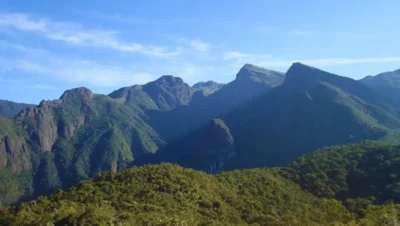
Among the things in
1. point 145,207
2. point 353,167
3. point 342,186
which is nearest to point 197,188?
point 145,207

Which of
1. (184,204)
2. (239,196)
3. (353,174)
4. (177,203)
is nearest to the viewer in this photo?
(177,203)

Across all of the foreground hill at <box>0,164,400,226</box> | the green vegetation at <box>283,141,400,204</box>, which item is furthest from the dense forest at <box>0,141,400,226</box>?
the green vegetation at <box>283,141,400,204</box>

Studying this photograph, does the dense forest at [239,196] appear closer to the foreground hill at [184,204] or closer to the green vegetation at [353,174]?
the foreground hill at [184,204]

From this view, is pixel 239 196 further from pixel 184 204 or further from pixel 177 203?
pixel 177 203

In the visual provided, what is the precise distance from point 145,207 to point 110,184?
15.8 meters

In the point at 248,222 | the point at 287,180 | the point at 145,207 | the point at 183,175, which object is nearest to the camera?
the point at 145,207

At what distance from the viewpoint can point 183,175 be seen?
96125 millimetres

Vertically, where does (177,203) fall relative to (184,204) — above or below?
above

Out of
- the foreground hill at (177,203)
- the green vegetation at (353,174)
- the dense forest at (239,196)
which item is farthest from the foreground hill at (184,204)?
the green vegetation at (353,174)

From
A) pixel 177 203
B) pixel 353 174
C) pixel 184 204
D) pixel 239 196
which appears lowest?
pixel 353 174

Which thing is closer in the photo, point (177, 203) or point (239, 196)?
point (177, 203)

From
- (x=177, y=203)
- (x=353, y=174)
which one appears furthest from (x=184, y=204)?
(x=353, y=174)

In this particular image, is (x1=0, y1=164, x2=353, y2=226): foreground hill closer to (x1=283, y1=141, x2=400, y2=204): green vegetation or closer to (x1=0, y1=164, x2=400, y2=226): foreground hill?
(x1=0, y1=164, x2=400, y2=226): foreground hill

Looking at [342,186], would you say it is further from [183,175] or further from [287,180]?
[183,175]
